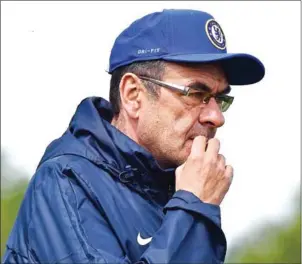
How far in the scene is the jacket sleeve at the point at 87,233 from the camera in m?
4.38

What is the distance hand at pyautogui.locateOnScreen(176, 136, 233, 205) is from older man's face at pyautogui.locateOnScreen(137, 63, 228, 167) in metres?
0.13

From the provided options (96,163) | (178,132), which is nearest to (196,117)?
(178,132)

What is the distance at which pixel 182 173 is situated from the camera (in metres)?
4.70

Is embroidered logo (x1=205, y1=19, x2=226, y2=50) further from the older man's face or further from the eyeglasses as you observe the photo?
the eyeglasses

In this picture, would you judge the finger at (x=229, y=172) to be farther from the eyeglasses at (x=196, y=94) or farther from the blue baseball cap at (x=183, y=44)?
the blue baseball cap at (x=183, y=44)

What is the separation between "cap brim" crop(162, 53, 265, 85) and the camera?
4.94 m

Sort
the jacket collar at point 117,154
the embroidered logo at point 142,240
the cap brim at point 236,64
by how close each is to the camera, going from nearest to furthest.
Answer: the embroidered logo at point 142,240 → the jacket collar at point 117,154 → the cap brim at point 236,64

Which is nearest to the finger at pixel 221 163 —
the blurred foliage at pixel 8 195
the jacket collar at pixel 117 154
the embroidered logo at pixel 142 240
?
the jacket collar at pixel 117 154

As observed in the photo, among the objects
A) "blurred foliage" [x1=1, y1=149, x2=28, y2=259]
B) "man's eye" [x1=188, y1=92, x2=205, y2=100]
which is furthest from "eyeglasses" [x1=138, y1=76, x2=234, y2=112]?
"blurred foliage" [x1=1, y1=149, x2=28, y2=259]

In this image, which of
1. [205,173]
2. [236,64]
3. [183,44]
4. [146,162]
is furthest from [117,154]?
[236,64]

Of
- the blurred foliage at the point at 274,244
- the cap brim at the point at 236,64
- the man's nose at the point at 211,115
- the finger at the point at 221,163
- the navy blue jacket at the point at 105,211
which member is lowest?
the blurred foliage at the point at 274,244

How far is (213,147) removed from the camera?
188 inches

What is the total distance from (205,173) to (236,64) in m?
0.65

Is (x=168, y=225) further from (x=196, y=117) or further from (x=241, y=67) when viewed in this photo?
(x=241, y=67)
